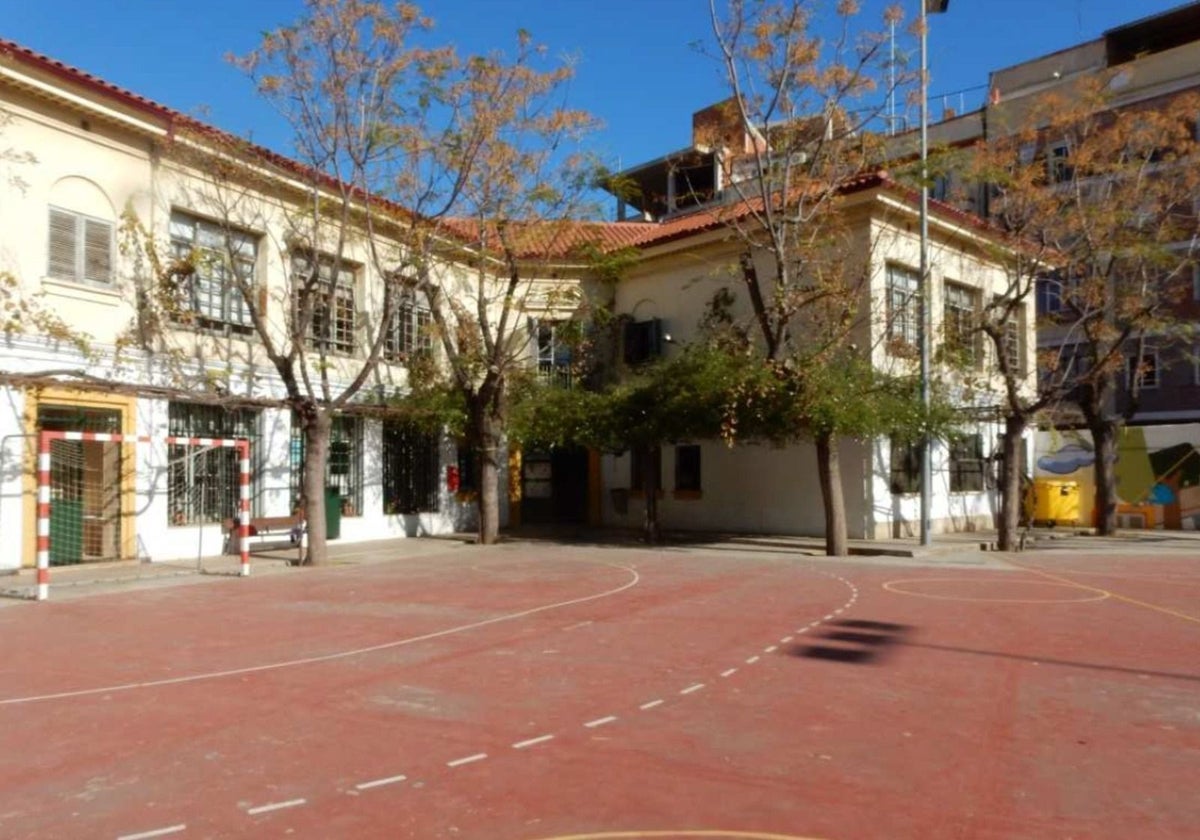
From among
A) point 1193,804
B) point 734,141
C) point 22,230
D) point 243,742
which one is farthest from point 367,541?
point 1193,804

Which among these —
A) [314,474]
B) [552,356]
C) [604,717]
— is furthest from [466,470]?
[604,717]

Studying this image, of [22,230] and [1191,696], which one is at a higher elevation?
[22,230]

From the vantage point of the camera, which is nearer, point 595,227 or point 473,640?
point 473,640

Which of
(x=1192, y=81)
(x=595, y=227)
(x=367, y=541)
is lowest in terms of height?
(x=367, y=541)

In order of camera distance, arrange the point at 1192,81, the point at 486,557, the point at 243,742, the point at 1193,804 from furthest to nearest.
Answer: the point at 1192,81, the point at 486,557, the point at 243,742, the point at 1193,804

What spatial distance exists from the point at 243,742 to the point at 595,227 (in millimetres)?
16420

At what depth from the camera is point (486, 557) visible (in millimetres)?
18562

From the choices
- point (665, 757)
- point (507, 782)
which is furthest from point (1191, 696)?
point (507, 782)

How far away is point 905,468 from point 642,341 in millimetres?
7335

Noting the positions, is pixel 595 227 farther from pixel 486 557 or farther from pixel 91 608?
pixel 91 608

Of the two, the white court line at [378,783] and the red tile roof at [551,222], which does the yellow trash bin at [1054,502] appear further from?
the white court line at [378,783]

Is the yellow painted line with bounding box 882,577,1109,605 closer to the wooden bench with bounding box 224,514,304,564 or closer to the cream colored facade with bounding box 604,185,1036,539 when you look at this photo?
the cream colored facade with bounding box 604,185,1036,539

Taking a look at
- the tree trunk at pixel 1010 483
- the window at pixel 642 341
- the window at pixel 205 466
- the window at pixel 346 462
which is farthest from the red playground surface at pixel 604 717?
the window at pixel 642 341

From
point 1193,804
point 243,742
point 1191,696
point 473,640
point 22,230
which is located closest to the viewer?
point 1193,804
